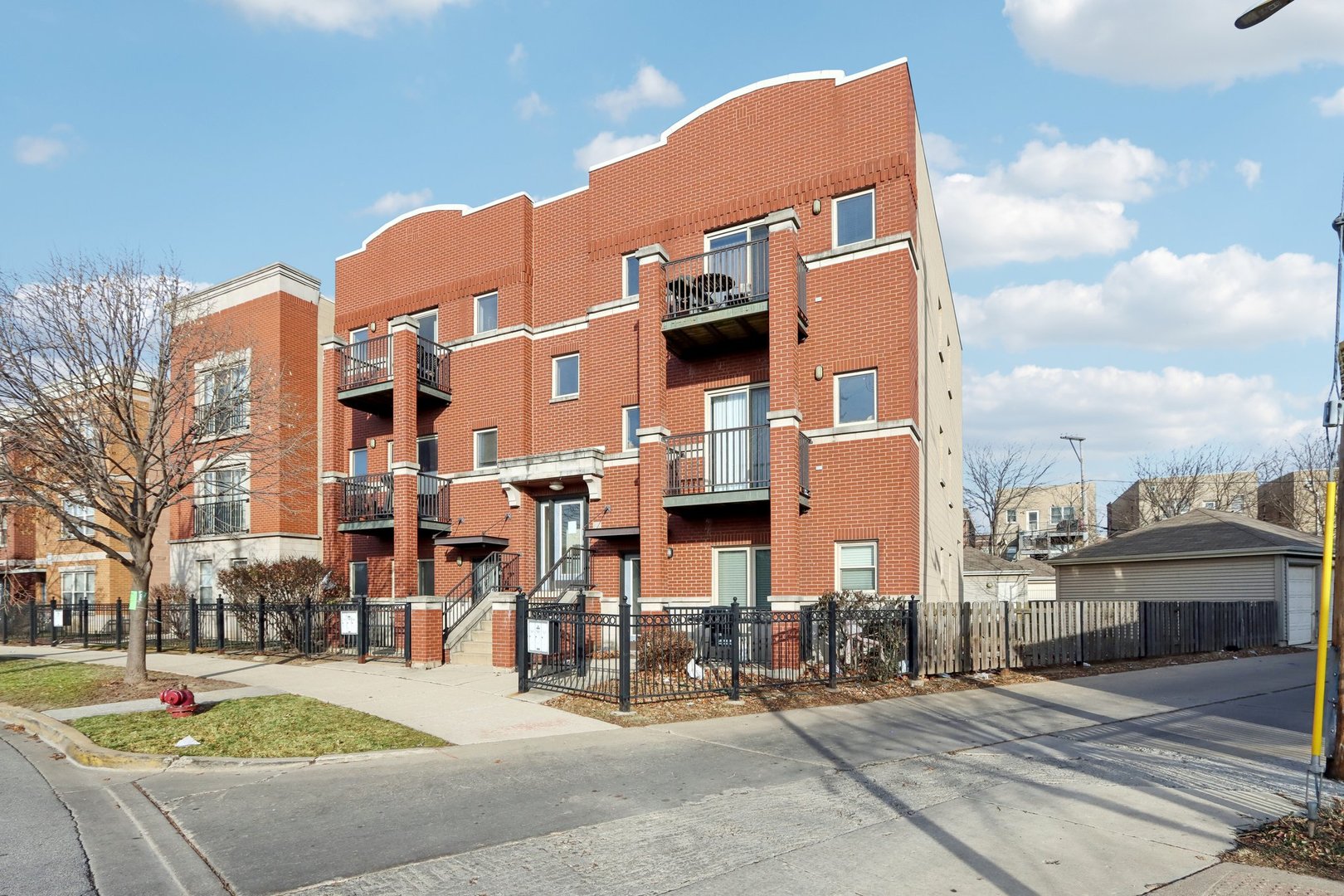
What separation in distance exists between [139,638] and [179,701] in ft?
14.6

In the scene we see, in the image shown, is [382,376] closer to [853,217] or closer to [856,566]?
[853,217]

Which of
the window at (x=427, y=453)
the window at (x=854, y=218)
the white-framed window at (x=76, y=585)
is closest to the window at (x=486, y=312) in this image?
the window at (x=427, y=453)

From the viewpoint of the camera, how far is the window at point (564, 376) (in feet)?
70.3

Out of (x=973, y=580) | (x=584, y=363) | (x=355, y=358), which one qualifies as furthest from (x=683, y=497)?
(x=973, y=580)

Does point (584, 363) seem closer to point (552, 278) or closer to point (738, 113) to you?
point (552, 278)

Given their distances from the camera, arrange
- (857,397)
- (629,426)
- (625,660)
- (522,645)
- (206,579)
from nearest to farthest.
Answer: (625,660)
(522,645)
(857,397)
(629,426)
(206,579)

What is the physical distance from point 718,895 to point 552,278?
60.1 feet

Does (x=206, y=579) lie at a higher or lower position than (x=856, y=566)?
lower

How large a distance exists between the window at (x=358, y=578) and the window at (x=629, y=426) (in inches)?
372

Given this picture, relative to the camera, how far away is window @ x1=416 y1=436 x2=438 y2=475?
2370cm

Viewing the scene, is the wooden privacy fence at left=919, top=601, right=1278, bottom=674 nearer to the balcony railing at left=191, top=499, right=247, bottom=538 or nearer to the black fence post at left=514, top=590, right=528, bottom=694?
the black fence post at left=514, top=590, right=528, bottom=694

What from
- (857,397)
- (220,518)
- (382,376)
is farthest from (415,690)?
(220,518)

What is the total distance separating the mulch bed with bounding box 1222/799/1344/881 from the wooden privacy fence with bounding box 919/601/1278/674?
826 centimetres

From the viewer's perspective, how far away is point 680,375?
62.7 ft
